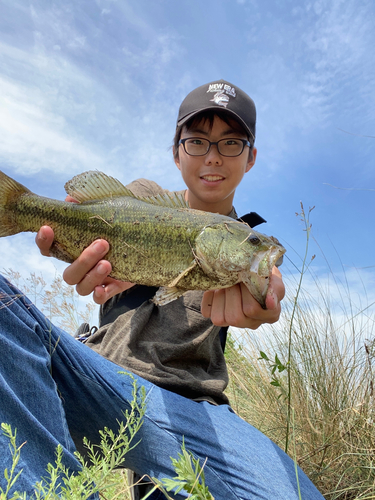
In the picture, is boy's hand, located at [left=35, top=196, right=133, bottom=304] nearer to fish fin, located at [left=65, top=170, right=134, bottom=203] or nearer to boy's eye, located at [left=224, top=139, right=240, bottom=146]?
fish fin, located at [left=65, top=170, right=134, bottom=203]

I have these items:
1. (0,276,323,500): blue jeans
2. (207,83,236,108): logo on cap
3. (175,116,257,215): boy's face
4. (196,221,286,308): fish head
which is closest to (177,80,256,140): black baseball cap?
(207,83,236,108): logo on cap

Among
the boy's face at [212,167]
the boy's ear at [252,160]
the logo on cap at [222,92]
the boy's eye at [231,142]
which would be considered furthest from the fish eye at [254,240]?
the boy's ear at [252,160]

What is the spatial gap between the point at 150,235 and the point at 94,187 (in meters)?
0.55

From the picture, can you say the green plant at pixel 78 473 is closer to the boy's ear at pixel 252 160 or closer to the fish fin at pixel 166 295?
the fish fin at pixel 166 295

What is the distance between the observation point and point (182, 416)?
2.54 metres

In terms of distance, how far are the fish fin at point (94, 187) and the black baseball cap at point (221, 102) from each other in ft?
4.02

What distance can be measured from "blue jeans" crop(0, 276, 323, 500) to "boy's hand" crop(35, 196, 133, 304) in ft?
1.02

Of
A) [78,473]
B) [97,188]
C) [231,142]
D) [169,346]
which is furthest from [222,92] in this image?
[78,473]

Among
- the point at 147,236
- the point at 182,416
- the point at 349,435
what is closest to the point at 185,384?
the point at 182,416

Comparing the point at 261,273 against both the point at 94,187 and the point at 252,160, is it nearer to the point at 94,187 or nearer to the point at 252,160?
the point at 94,187

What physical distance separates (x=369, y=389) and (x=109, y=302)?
281cm

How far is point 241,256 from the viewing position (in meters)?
2.15

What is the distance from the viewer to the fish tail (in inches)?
92.8

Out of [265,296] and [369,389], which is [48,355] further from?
[369,389]
